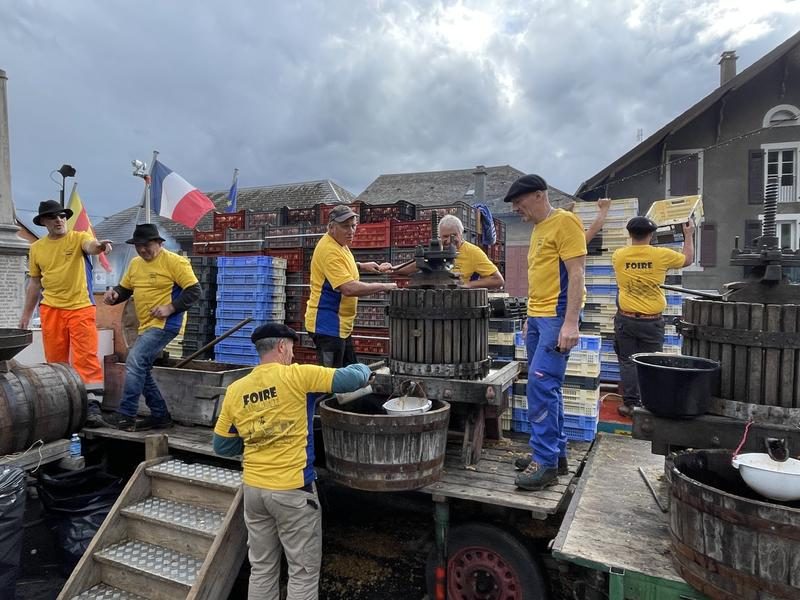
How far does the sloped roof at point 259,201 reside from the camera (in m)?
24.8

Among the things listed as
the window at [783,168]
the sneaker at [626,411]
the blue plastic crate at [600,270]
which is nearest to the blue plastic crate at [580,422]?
the sneaker at [626,411]

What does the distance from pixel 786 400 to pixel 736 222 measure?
1826cm

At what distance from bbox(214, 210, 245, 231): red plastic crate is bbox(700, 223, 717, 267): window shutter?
1613cm

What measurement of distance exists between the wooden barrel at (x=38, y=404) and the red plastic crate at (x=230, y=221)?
5.38m

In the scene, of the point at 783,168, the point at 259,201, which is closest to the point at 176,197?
the point at 259,201

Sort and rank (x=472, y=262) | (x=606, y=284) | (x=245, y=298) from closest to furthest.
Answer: (x=472, y=262) → (x=606, y=284) → (x=245, y=298)

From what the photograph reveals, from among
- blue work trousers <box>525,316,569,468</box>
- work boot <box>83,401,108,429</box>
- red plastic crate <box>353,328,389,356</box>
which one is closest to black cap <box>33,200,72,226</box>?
work boot <box>83,401,108,429</box>

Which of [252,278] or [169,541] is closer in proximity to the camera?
[169,541]

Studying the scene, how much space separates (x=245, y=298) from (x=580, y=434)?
19.4 feet

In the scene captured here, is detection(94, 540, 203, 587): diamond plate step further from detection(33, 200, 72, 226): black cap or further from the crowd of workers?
detection(33, 200, 72, 226): black cap

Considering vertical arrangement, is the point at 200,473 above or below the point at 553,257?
below

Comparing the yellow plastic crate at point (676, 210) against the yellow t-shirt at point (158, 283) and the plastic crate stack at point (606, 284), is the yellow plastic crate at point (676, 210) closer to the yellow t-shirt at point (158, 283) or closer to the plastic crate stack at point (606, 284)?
the plastic crate stack at point (606, 284)

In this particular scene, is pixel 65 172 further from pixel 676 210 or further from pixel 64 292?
pixel 676 210

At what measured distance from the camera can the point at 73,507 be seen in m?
4.51
